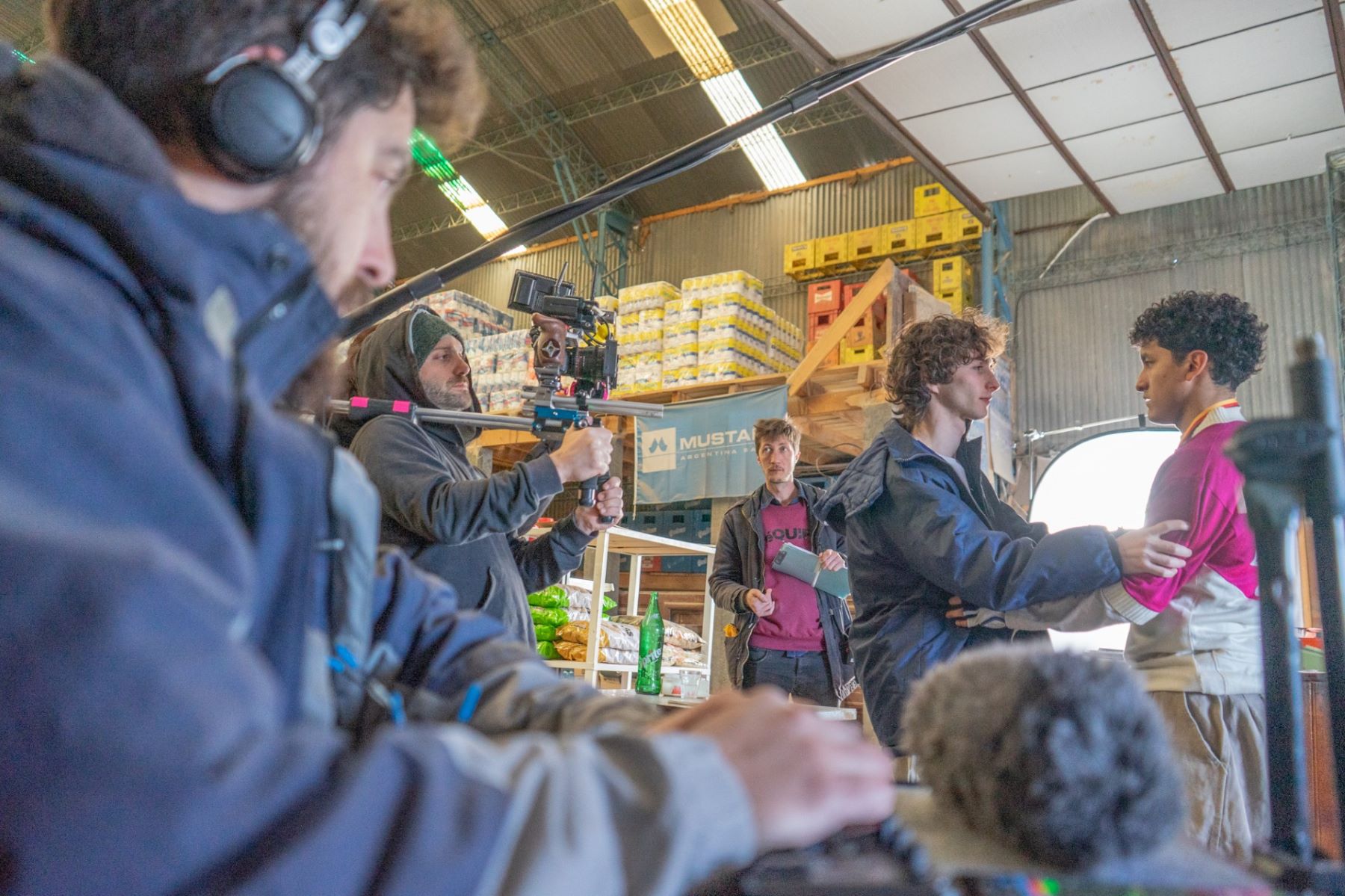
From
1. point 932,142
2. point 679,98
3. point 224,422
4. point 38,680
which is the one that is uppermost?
point 679,98

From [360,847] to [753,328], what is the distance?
9237 millimetres

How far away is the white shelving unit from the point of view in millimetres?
4625

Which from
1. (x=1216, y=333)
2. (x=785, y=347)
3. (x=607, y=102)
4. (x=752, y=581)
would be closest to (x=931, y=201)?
(x=785, y=347)

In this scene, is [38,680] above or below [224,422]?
below

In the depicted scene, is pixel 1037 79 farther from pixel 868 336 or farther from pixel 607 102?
pixel 607 102

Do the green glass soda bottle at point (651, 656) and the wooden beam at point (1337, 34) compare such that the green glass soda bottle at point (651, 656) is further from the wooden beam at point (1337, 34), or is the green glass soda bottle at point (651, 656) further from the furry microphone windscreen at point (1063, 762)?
the wooden beam at point (1337, 34)

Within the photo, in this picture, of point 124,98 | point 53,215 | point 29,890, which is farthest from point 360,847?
point 124,98

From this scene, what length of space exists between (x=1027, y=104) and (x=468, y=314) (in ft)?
21.6

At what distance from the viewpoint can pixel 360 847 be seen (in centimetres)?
51

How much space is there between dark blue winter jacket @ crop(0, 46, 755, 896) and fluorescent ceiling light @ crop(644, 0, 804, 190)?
1111 cm

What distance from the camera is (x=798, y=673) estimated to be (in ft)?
15.6

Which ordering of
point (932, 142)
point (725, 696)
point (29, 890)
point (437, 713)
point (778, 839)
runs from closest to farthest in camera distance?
point (29, 890), point (778, 839), point (725, 696), point (437, 713), point (932, 142)

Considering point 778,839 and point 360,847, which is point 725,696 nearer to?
point 778,839

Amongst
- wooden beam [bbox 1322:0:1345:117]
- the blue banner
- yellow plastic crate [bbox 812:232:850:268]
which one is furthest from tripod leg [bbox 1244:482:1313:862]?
yellow plastic crate [bbox 812:232:850:268]
